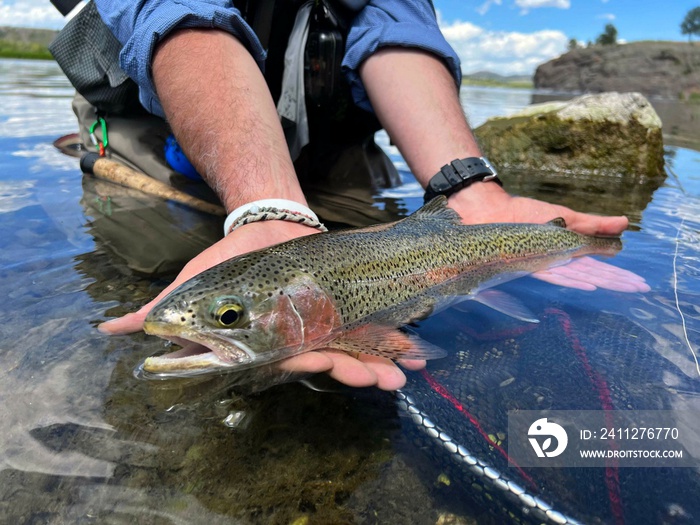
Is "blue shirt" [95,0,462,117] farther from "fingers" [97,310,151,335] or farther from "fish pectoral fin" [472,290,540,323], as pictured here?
"fish pectoral fin" [472,290,540,323]

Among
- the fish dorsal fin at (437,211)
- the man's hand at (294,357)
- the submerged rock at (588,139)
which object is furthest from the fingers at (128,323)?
the submerged rock at (588,139)

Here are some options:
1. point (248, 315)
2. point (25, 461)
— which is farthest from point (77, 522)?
point (248, 315)

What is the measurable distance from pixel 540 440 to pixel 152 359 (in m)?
1.37

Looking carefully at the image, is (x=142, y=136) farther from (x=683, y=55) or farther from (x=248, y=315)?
(x=683, y=55)

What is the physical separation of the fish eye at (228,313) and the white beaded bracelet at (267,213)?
66 cm

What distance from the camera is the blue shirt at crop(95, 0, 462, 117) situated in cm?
288

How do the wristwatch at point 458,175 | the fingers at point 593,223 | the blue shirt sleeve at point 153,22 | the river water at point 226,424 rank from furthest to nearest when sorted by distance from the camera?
the fingers at point 593,223 < the wristwatch at point 458,175 < the blue shirt sleeve at point 153,22 < the river water at point 226,424

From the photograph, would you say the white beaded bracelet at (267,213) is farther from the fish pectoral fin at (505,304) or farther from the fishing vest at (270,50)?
the fishing vest at (270,50)

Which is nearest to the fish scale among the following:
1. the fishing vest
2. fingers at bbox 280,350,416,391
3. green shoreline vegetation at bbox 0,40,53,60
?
fingers at bbox 280,350,416,391

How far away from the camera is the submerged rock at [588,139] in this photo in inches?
280

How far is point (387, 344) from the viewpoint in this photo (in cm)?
205

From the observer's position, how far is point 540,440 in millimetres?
1704

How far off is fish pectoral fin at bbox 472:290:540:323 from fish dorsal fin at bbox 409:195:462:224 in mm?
488

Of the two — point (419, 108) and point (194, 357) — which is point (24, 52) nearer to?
point (419, 108)
